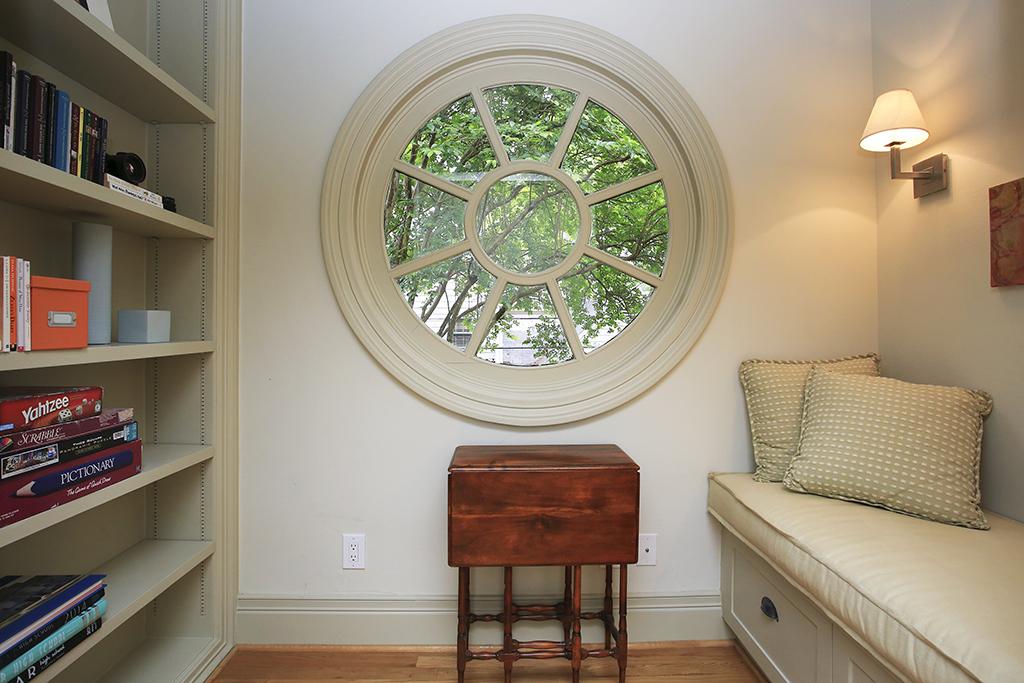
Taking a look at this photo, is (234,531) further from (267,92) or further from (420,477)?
(267,92)

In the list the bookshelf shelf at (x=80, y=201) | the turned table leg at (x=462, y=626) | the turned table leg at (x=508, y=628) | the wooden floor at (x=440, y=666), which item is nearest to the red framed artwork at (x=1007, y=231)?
the wooden floor at (x=440, y=666)

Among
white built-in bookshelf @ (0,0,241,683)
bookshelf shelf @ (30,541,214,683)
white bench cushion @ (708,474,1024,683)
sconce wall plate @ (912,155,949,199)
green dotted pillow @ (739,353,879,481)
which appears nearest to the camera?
white bench cushion @ (708,474,1024,683)

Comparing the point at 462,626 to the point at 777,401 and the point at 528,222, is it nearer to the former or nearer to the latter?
the point at 777,401

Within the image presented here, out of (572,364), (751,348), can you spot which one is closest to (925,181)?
(751,348)

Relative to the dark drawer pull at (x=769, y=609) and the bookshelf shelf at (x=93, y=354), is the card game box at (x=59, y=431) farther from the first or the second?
the dark drawer pull at (x=769, y=609)

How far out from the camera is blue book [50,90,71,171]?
1203 mm

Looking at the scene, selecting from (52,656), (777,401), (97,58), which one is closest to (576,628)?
(777,401)

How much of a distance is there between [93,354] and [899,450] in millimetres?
2111

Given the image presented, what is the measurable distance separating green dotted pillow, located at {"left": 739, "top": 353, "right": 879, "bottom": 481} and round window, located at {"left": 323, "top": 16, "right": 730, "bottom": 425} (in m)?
0.27

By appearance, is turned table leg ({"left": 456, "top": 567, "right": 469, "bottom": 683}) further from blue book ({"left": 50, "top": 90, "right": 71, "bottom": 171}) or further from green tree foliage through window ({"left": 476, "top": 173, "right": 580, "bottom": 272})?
blue book ({"left": 50, "top": 90, "right": 71, "bottom": 171})

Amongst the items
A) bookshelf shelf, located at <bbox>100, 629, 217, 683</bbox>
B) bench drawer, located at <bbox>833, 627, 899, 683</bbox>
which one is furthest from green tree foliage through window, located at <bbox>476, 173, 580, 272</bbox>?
bookshelf shelf, located at <bbox>100, 629, 217, 683</bbox>

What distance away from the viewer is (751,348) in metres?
1.94

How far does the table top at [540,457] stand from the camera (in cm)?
158

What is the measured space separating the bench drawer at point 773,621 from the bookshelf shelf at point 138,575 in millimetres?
1763
